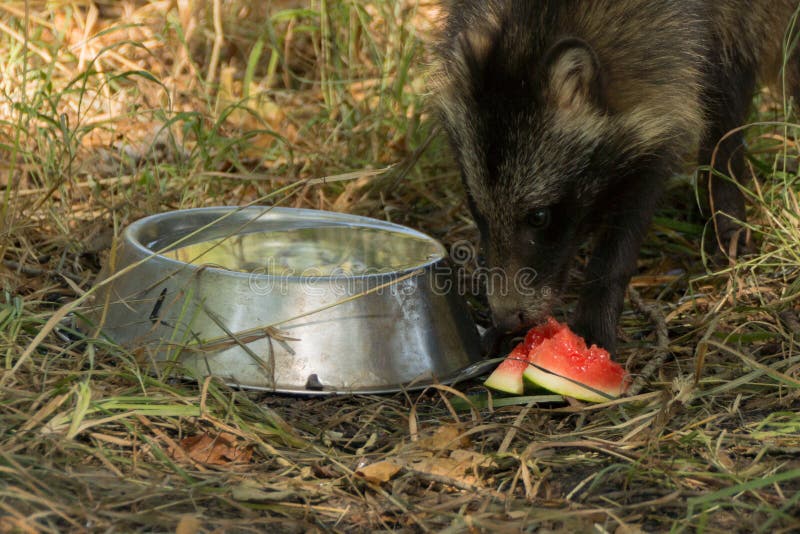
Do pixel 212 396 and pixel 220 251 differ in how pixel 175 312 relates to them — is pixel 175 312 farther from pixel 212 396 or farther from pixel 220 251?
pixel 220 251

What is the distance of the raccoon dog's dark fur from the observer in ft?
12.7

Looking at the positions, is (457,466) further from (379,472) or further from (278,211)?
(278,211)

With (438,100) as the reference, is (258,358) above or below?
below

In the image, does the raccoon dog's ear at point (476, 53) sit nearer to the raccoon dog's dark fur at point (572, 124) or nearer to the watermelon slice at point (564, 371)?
the raccoon dog's dark fur at point (572, 124)

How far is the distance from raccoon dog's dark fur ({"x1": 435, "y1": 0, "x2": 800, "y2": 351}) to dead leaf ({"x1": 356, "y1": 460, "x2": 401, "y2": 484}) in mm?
1147

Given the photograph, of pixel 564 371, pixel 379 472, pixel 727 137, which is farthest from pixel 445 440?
pixel 727 137

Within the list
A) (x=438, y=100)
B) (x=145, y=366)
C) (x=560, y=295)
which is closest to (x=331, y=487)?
(x=145, y=366)

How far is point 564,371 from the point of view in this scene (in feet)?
12.1

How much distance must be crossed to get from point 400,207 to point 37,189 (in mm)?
1966

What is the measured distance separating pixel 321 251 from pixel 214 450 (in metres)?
1.65

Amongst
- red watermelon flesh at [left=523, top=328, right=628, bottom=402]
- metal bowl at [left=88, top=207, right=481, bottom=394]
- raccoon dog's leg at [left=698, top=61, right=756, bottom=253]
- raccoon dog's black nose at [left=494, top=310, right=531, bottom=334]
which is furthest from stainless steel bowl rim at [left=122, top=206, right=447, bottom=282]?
raccoon dog's leg at [left=698, top=61, right=756, bottom=253]

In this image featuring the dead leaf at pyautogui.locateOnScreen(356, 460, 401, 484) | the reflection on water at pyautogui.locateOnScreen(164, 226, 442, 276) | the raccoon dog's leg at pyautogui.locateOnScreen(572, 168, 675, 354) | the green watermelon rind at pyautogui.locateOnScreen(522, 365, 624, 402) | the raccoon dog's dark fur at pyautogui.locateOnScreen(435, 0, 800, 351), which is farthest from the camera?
the reflection on water at pyautogui.locateOnScreen(164, 226, 442, 276)

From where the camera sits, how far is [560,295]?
419 cm

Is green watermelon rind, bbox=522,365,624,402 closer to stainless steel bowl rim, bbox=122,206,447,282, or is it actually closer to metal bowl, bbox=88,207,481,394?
metal bowl, bbox=88,207,481,394
